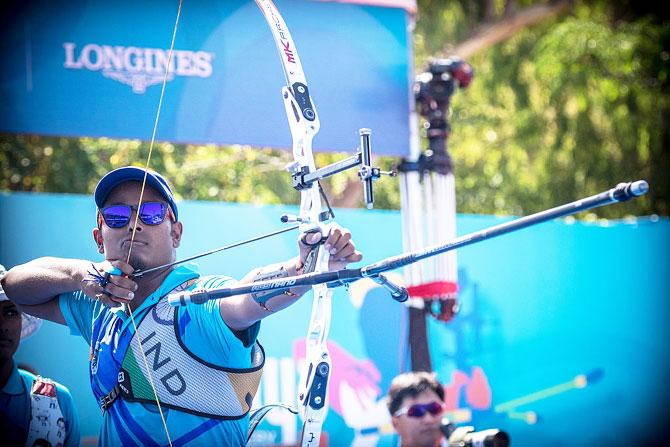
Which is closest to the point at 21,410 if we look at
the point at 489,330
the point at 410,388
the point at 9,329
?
the point at 9,329

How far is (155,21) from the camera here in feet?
16.4

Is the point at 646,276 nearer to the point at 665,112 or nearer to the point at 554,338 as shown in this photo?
the point at 554,338

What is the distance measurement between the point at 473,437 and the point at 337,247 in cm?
131

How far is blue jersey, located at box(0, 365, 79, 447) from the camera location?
400cm

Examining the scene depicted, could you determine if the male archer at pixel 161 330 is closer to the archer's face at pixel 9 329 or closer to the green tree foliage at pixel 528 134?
the archer's face at pixel 9 329

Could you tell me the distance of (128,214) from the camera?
10.8 feet

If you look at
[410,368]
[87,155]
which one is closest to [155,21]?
[410,368]

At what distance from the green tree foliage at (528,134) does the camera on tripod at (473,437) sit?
5.33m

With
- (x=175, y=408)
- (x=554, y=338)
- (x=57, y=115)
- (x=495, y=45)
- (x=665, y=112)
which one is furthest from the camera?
(x=495, y=45)

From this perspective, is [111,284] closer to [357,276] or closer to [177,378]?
[177,378]

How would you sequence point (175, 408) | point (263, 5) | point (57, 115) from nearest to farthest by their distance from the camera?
1. point (175, 408)
2. point (263, 5)
3. point (57, 115)

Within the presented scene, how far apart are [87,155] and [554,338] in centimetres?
506

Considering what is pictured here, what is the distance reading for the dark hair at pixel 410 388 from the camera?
433 cm

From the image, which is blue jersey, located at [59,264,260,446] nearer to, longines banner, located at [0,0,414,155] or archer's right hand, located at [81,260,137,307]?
archer's right hand, located at [81,260,137,307]
